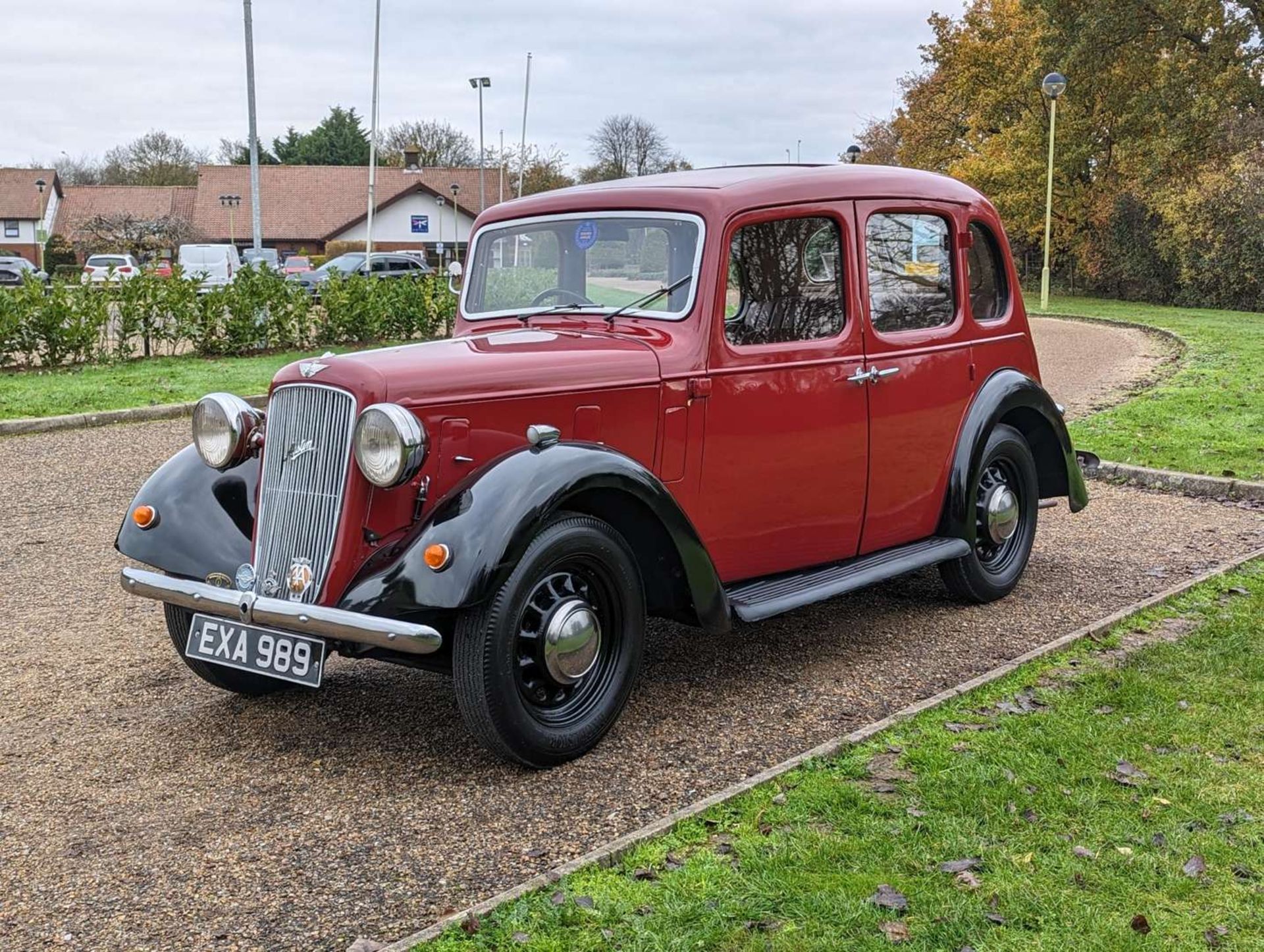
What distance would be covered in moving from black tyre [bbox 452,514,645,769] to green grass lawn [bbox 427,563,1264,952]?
66cm

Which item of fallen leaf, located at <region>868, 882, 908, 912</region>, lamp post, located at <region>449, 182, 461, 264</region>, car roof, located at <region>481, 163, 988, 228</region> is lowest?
fallen leaf, located at <region>868, 882, 908, 912</region>

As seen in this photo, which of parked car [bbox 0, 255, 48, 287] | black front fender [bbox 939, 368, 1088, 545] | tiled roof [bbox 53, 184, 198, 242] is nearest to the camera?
black front fender [bbox 939, 368, 1088, 545]

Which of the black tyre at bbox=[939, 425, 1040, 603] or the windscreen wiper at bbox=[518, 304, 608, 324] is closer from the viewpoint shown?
the windscreen wiper at bbox=[518, 304, 608, 324]

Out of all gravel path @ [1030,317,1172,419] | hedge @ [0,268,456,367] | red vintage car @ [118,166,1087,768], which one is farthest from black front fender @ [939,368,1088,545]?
hedge @ [0,268,456,367]

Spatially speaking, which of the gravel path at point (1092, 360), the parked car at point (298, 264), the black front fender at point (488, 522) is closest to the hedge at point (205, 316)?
the gravel path at point (1092, 360)

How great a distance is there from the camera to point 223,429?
463 centimetres

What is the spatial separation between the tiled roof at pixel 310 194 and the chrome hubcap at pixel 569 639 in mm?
63617

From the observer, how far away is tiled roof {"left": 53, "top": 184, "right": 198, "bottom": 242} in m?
68.2

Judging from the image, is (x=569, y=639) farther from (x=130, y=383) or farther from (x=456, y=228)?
(x=456, y=228)

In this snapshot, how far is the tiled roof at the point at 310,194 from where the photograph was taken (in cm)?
6669

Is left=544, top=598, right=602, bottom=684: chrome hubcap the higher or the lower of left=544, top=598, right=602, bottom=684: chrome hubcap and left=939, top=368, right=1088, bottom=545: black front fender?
the lower

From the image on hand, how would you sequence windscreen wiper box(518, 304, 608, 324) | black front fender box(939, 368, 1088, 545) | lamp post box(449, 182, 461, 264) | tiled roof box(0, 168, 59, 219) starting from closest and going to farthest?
windscreen wiper box(518, 304, 608, 324)
black front fender box(939, 368, 1088, 545)
lamp post box(449, 182, 461, 264)
tiled roof box(0, 168, 59, 219)

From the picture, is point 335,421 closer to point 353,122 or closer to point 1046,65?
point 1046,65

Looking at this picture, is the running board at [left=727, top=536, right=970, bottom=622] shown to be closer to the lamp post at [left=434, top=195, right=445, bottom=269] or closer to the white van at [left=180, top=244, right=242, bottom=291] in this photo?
the white van at [left=180, top=244, right=242, bottom=291]
